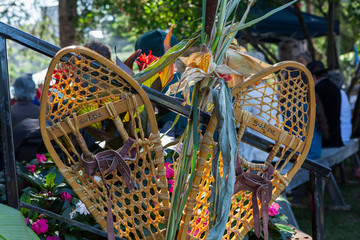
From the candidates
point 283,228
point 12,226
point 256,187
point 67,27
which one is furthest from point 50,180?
point 67,27

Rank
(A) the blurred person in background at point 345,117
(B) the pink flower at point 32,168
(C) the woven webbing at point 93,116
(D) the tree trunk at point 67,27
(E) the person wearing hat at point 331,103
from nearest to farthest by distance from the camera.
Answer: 1. (C) the woven webbing at point 93,116
2. (B) the pink flower at point 32,168
3. (E) the person wearing hat at point 331,103
4. (A) the blurred person in background at point 345,117
5. (D) the tree trunk at point 67,27

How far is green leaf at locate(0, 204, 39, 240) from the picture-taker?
45.1 inches

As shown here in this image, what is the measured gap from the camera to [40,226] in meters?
1.81

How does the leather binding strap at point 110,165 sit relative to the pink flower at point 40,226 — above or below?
above

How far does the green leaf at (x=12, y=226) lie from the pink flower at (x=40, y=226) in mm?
600

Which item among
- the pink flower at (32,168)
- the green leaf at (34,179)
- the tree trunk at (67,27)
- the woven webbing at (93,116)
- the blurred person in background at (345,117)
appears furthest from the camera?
the tree trunk at (67,27)

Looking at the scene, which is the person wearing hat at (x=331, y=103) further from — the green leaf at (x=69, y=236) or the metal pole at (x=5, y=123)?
the metal pole at (x=5, y=123)

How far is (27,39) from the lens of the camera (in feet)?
4.41

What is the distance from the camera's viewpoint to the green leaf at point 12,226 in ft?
3.76

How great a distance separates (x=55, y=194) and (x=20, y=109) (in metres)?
2.54

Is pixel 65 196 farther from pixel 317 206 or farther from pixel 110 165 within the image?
pixel 317 206

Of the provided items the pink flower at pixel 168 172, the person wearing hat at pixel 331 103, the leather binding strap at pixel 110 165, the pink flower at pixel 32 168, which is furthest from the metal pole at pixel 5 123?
the person wearing hat at pixel 331 103

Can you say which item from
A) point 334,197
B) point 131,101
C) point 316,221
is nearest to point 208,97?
point 131,101

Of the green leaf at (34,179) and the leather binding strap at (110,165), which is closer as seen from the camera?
the leather binding strap at (110,165)
